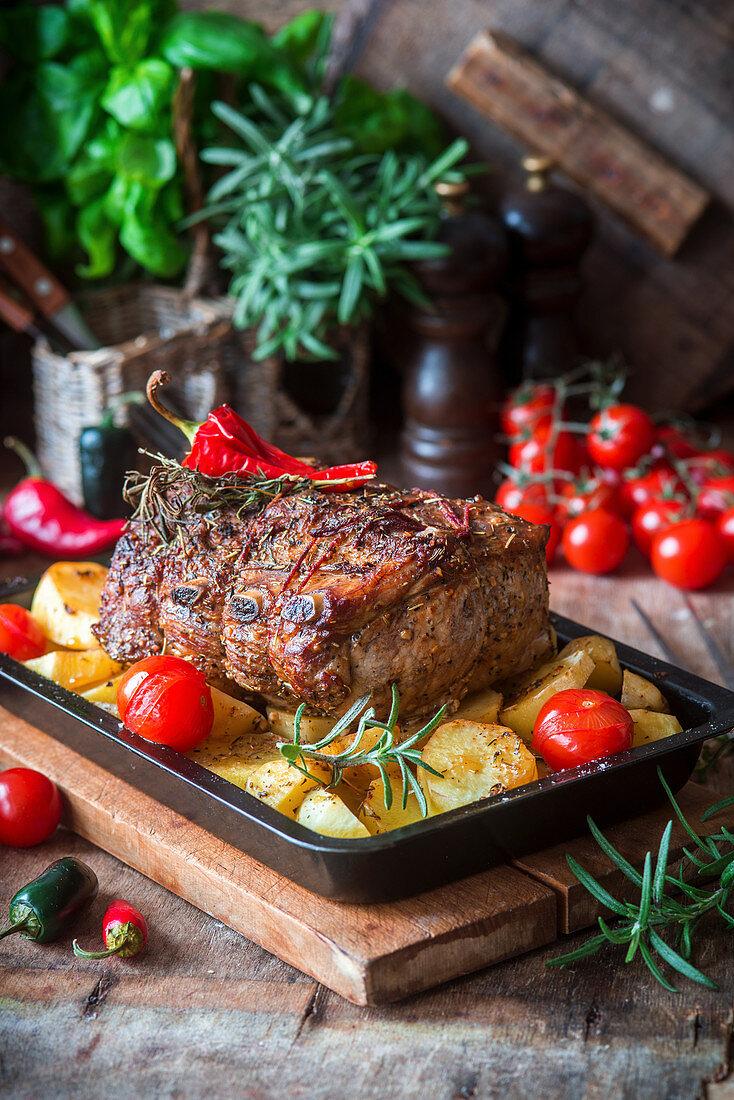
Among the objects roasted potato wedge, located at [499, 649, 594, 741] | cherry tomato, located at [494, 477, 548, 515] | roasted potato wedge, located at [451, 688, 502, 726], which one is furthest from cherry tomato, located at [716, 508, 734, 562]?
roasted potato wedge, located at [451, 688, 502, 726]

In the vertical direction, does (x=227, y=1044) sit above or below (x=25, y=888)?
above

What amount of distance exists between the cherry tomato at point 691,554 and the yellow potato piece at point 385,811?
194cm

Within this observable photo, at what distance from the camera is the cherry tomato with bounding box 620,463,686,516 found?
4219 mm

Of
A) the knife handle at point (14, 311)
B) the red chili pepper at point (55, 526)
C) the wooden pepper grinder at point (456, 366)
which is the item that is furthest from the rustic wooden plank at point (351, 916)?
the knife handle at point (14, 311)

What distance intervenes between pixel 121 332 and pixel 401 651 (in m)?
3.29

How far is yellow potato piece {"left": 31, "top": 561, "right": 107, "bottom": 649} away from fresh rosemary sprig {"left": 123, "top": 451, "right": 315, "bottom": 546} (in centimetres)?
35

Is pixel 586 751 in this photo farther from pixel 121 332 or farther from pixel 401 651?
pixel 121 332

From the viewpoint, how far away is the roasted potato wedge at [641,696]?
2455mm

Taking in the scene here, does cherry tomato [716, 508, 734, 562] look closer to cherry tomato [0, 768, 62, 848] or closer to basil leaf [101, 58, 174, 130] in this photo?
cherry tomato [0, 768, 62, 848]

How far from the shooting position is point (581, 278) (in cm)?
479

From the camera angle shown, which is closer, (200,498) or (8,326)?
(200,498)

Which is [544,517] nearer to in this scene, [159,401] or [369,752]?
[159,401]

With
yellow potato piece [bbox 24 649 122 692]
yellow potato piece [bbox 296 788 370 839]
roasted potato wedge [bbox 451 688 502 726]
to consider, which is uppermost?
roasted potato wedge [bbox 451 688 502 726]

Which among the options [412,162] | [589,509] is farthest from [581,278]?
[589,509]
